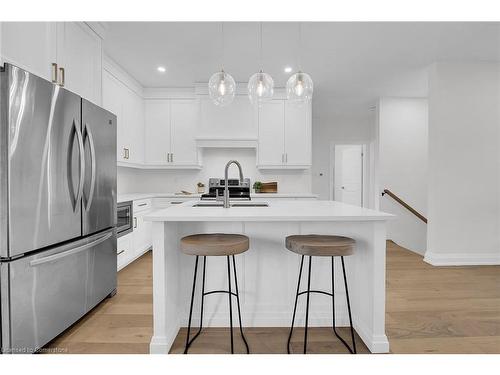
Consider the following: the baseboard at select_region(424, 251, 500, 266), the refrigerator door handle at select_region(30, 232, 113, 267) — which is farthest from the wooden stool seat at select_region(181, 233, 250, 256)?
the baseboard at select_region(424, 251, 500, 266)

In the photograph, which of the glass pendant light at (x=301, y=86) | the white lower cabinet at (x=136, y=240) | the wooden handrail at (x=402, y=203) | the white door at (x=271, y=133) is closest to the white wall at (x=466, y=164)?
the wooden handrail at (x=402, y=203)

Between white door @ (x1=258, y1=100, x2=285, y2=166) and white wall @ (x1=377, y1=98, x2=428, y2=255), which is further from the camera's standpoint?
white wall @ (x1=377, y1=98, x2=428, y2=255)

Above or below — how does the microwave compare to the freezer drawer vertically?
above

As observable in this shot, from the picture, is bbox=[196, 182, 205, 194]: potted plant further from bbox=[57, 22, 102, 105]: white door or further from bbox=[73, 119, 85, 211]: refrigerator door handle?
bbox=[73, 119, 85, 211]: refrigerator door handle

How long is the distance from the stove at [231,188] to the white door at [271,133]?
1.53ft

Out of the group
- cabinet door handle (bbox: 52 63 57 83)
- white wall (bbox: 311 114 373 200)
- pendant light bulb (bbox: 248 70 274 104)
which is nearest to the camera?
cabinet door handle (bbox: 52 63 57 83)

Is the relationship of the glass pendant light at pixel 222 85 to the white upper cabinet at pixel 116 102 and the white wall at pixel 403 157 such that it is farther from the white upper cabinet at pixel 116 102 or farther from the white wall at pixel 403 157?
the white wall at pixel 403 157

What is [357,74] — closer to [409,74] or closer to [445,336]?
[409,74]

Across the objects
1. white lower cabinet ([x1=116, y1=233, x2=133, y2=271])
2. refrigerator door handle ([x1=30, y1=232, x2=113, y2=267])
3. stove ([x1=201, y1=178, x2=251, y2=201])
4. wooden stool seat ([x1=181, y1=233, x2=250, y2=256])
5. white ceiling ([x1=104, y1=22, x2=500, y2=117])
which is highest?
white ceiling ([x1=104, y1=22, x2=500, y2=117])

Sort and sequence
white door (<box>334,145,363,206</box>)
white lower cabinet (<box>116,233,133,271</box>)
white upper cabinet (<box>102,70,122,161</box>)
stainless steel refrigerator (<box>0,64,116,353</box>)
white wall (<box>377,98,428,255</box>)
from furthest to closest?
1. white door (<box>334,145,363,206</box>)
2. white wall (<box>377,98,428,255</box>)
3. white upper cabinet (<box>102,70,122,161</box>)
4. white lower cabinet (<box>116,233,133,271</box>)
5. stainless steel refrigerator (<box>0,64,116,353</box>)

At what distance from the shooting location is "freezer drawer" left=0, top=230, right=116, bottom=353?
5.28 ft

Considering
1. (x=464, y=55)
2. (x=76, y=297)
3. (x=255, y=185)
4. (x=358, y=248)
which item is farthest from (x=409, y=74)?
(x=76, y=297)

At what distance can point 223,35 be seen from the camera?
3059 mm

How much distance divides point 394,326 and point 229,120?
3.38m
